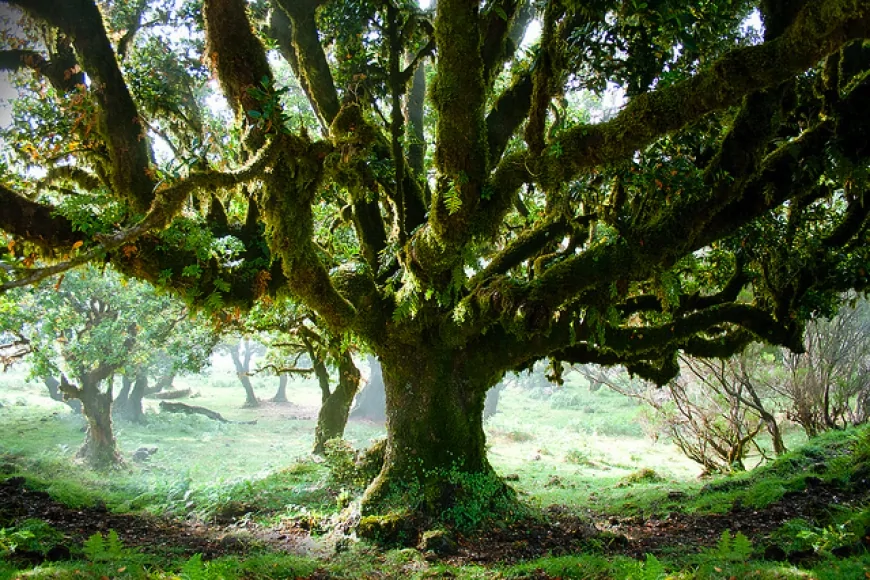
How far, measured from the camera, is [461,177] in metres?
5.14

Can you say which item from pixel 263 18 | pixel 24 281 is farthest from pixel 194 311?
pixel 263 18

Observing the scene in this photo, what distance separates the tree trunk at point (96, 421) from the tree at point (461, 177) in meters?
11.5

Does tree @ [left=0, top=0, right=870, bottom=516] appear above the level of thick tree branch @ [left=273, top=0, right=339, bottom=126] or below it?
below

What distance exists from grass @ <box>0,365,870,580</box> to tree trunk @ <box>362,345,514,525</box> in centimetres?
94

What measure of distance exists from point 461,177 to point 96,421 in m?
16.6

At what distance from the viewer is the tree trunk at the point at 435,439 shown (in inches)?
263

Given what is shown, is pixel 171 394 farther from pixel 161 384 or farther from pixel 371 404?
pixel 371 404

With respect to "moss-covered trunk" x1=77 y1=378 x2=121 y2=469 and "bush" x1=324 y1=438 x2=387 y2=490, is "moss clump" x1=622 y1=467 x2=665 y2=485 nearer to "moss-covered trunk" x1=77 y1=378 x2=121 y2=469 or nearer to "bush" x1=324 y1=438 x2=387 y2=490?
"bush" x1=324 y1=438 x2=387 y2=490

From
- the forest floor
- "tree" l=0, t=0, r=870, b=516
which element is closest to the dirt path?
the forest floor

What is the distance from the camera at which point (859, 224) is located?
6758mm

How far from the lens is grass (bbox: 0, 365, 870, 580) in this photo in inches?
166

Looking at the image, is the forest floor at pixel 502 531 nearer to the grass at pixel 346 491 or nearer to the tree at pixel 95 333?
the grass at pixel 346 491

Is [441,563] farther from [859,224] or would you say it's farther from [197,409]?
[197,409]

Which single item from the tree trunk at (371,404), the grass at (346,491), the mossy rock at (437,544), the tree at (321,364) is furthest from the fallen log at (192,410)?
the mossy rock at (437,544)
